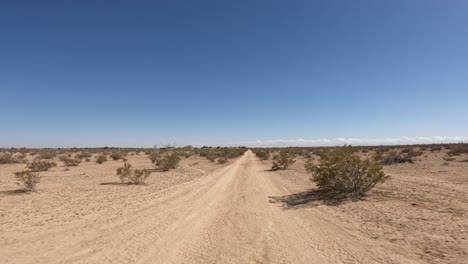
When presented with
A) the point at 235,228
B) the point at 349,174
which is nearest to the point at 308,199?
the point at 349,174

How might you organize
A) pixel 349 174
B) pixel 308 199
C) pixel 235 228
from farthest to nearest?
pixel 349 174 < pixel 308 199 < pixel 235 228

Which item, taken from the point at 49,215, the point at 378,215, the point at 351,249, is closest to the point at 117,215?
the point at 49,215

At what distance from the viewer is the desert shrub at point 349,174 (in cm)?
1367

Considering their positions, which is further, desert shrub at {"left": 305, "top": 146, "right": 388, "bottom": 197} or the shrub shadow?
desert shrub at {"left": 305, "top": 146, "right": 388, "bottom": 197}

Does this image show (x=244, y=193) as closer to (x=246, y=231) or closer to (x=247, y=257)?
(x=246, y=231)

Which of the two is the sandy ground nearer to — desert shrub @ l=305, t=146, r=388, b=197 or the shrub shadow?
the shrub shadow

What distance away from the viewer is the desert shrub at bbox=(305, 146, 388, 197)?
13672 millimetres

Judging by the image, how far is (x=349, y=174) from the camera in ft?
45.8

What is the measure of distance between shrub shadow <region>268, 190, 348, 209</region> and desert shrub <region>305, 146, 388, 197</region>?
1.74 feet

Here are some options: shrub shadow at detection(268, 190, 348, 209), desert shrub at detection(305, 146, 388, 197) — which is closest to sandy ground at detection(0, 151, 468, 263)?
shrub shadow at detection(268, 190, 348, 209)

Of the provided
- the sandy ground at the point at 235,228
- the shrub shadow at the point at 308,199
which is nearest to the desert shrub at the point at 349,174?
the shrub shadow at the point at 308,199

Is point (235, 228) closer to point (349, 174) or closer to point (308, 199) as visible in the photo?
point (308, 199)

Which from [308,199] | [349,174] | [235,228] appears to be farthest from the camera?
[349,174]

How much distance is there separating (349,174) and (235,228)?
7.46m
